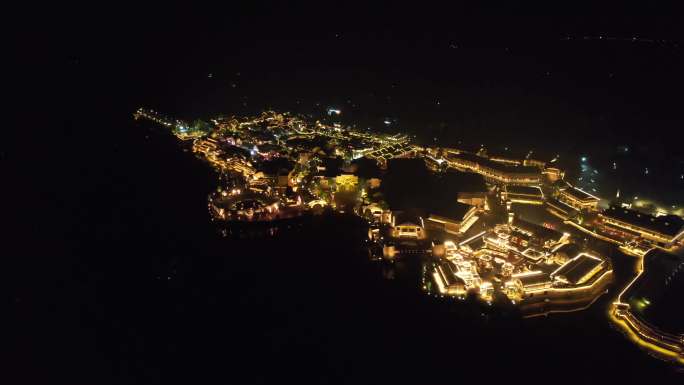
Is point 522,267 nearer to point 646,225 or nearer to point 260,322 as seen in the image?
point 646,225

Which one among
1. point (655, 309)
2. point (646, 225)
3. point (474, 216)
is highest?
point (474, 216)

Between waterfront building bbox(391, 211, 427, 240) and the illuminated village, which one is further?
waterfront building bbox(391, 211, 427, 240)

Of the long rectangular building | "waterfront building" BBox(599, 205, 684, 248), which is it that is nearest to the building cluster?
"waterfront building" BBox(599, 205, 684, 248)

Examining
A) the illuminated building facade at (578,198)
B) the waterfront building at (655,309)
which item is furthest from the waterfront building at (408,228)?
the illuminated building facade at (578,198)

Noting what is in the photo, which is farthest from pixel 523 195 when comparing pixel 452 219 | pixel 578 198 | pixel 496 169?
pixel 452 219

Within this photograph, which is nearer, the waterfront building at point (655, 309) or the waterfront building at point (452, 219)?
the waterfront building at point (655, 309)

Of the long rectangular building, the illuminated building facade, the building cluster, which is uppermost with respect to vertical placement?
the long rectangular building

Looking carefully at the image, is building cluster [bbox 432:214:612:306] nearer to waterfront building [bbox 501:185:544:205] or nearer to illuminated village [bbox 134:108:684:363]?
illuminated village [bbox 134:108:684:363]

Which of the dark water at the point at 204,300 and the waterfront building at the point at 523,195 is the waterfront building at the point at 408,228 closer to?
the dark water at the point at 204,300

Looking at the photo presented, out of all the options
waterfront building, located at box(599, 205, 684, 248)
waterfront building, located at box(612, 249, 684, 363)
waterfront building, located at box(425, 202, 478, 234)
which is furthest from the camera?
waterfront building, located at box(425, 202, 478, 234)
